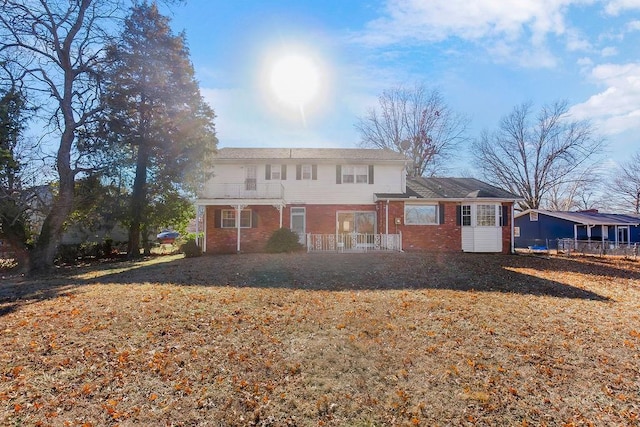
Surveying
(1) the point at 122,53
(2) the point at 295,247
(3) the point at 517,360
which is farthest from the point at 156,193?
(3) the point at 517,360

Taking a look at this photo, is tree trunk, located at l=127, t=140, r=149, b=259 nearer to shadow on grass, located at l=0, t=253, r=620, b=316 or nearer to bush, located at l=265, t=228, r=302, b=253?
shadow on grass, located at l=0, t=253, r=620, b=316

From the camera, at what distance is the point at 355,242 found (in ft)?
57.2

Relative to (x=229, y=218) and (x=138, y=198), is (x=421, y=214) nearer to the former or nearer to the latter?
(x=229, y=218)

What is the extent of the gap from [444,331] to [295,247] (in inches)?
419

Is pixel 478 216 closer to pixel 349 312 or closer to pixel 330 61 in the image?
pixel 330 61

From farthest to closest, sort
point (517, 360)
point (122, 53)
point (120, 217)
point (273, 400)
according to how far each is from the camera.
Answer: point (120, 217), point (122, 53), point (517, 360), point (273, 400)

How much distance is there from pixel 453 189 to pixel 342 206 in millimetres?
6496

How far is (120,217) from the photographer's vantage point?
18109mm

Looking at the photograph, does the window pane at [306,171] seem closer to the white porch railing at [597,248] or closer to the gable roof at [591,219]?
the white porch railing at [597,248]

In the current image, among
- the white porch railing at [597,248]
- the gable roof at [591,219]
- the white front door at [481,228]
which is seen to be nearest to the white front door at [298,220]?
the white front door at [481,228]

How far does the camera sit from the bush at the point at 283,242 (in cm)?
1616

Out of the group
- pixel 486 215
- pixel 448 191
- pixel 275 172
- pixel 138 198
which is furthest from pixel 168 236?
pixel 486 215

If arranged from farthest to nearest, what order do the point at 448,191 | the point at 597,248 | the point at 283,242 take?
the point at 597,248, the point at 448,191, the point at 283,242

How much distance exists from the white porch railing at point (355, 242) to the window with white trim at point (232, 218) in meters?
3.73
